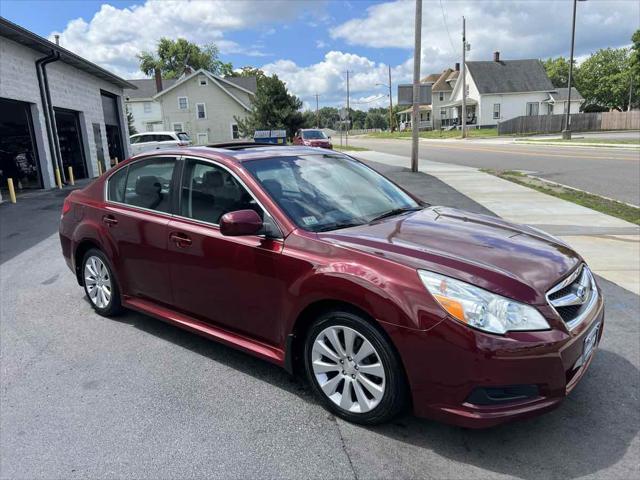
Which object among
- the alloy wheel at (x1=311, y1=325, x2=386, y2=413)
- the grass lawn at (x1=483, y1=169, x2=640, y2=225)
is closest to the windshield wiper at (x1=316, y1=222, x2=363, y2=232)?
the alloy wheel at (x1=311, y1=325, x2=386, y2=413)

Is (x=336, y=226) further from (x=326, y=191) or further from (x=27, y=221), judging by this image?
(x=27, y=221)

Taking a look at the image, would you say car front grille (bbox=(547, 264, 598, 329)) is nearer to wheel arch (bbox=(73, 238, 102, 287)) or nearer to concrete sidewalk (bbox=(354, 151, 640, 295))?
concrete sidewalk (bbox=(354, 151, 640, 295))

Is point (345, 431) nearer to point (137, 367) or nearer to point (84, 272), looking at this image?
point (137, 367)

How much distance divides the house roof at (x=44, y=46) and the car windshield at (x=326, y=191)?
13.1 meters

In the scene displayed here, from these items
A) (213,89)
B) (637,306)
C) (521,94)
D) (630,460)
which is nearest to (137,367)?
(630,460)

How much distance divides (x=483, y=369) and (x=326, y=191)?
6.00 ft

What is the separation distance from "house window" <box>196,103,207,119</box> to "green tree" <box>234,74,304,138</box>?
6.57 meters

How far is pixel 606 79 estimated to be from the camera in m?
82.3

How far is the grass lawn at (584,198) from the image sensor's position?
9789 millimetres

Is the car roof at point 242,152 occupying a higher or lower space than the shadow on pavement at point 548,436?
higher

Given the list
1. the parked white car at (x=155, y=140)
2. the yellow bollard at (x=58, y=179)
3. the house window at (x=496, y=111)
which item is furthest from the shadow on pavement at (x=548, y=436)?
the house window at (x=496, y=111)

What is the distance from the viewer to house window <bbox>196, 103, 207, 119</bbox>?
5069cm

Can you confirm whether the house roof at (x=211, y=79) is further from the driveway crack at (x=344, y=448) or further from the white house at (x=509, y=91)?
the driveway crack at (x=344, y=448)

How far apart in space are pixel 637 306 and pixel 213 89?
49.9 m
